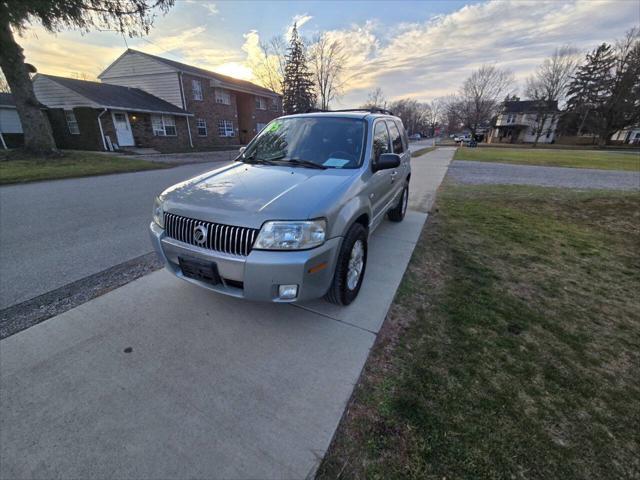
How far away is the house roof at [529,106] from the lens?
43.1m

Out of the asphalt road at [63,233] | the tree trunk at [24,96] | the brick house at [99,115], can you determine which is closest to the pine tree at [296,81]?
the brick house at [99,115]

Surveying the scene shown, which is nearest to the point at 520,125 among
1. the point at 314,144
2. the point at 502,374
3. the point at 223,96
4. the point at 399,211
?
the point at 223,96

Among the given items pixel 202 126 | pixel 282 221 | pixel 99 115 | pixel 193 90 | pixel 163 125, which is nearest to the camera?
pixel 282 221

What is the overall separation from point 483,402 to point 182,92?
26792mm

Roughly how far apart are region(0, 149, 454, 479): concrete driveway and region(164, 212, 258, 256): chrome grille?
798mm

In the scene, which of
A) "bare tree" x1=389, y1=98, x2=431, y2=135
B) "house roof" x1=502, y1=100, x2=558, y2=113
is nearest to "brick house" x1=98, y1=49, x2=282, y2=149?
"house roof" x1=502, y1=100, x2=558, y2=113

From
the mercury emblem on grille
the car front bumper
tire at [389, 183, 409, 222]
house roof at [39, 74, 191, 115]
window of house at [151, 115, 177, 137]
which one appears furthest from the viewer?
window of house at [151, 115, 177, 137]

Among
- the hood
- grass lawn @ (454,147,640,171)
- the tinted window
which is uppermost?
the tinted window

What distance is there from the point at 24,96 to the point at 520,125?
6796 cm

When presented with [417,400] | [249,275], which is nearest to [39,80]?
[249,275]

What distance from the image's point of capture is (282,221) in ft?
6.92

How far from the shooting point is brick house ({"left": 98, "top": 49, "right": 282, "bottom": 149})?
72.9ft

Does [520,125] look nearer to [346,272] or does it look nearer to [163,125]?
[163,125]

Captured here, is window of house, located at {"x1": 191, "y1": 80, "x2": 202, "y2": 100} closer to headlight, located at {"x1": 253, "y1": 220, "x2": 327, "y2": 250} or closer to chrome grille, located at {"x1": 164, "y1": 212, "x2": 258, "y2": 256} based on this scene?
chrome grille, located at {"x1": 164, "y1": 212, "x2": 258, "y2": 256}
